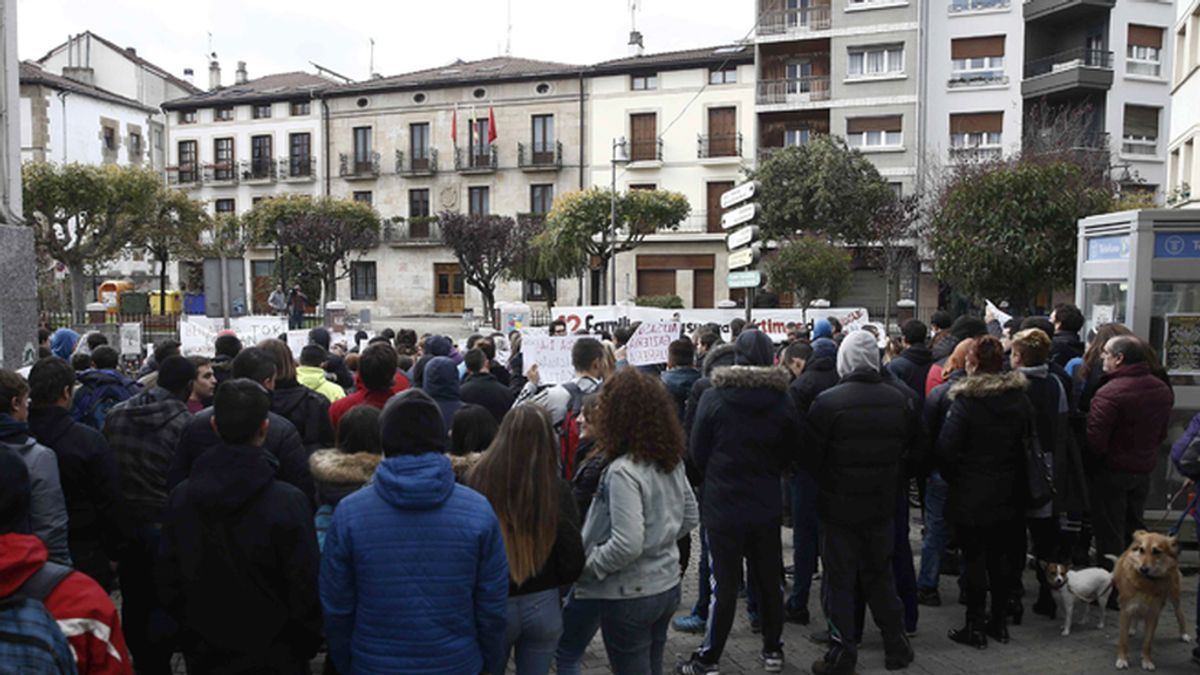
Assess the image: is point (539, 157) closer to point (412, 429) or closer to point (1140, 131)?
point (1140, 131)

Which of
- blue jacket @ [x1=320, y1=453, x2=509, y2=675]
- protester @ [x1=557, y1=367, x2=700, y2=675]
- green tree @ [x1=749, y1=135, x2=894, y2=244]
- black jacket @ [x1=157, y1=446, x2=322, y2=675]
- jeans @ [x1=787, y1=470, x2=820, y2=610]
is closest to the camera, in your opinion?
blue jacket @ [x1=320, y1=453, x2=509, y2=675]

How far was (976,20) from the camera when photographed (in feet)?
108

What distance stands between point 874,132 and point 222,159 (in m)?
32.8

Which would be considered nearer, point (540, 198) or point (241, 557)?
point (241, 557)

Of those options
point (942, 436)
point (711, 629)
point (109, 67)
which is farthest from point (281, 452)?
point (109, 67)

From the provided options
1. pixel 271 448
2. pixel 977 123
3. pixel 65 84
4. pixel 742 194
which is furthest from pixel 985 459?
pixel 65 84

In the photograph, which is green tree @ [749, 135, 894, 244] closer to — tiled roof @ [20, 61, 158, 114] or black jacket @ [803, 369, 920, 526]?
black jacket @ [803, 369, 920, 526]

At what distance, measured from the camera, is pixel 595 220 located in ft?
105

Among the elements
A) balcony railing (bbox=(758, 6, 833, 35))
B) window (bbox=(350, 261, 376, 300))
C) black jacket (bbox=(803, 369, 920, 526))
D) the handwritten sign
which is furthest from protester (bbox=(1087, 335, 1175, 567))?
window (bbox=(350, 261, 376, 300))

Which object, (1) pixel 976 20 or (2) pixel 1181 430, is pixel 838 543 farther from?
(1) pixel 976 20

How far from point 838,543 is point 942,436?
94 cm

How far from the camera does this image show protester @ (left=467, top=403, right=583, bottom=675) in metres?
3.44

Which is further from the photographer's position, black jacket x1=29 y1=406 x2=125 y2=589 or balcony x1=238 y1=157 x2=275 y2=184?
balcony x1=238 y1=157 x2=275 y2=184

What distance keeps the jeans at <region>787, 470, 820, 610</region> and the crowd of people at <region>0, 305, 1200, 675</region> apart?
0.05ft
